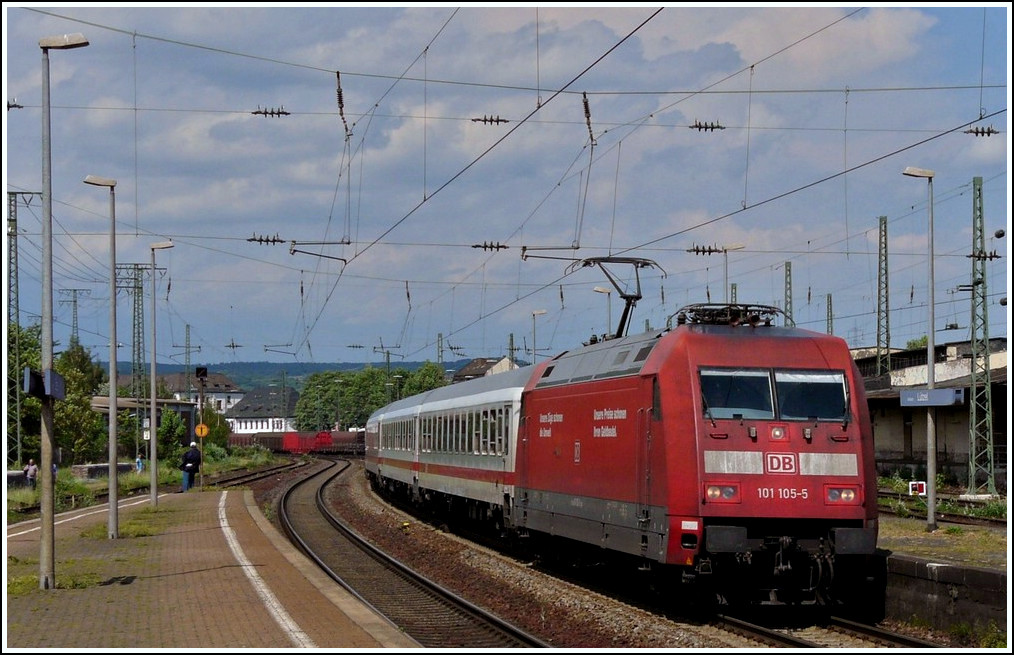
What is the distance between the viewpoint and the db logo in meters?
14.2

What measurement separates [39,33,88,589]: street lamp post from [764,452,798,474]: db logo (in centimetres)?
921

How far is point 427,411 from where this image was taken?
33875 millimetres

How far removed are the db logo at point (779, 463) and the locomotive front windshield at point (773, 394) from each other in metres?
0.48

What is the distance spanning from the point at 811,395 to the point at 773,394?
47 cm

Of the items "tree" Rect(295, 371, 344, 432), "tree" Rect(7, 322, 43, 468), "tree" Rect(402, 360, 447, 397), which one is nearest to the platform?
"tree" Rect(7, 322, 43, 468)

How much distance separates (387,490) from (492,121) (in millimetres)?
23249

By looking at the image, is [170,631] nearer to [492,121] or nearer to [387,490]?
[492,121]

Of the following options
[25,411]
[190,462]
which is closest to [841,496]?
[190,462]

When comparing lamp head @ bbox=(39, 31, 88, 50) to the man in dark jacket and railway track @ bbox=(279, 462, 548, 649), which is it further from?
the man in dark jacket

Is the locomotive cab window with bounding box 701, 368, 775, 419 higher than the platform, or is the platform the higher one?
the locomotive cab window with bounding box 701, 368, 775, 419

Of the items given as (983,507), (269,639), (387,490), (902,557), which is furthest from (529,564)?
(387,490)

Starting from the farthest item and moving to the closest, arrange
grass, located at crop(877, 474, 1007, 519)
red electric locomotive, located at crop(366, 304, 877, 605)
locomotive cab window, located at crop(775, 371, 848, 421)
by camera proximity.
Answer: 1. grass, located at crop(877, 474, 1007, 519)
2. locomotive cab window, located at crop(775, 371, 848, 421)
3. red electric locomotive, located at crop(366, 304, 877, 605)

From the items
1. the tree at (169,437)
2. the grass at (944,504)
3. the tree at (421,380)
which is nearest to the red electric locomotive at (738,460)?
the grass at (944,504)

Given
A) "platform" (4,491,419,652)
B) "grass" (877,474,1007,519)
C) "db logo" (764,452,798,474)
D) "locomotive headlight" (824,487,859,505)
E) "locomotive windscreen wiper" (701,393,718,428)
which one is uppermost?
"locomotive windscreen wiper" (701,393,718,428)
